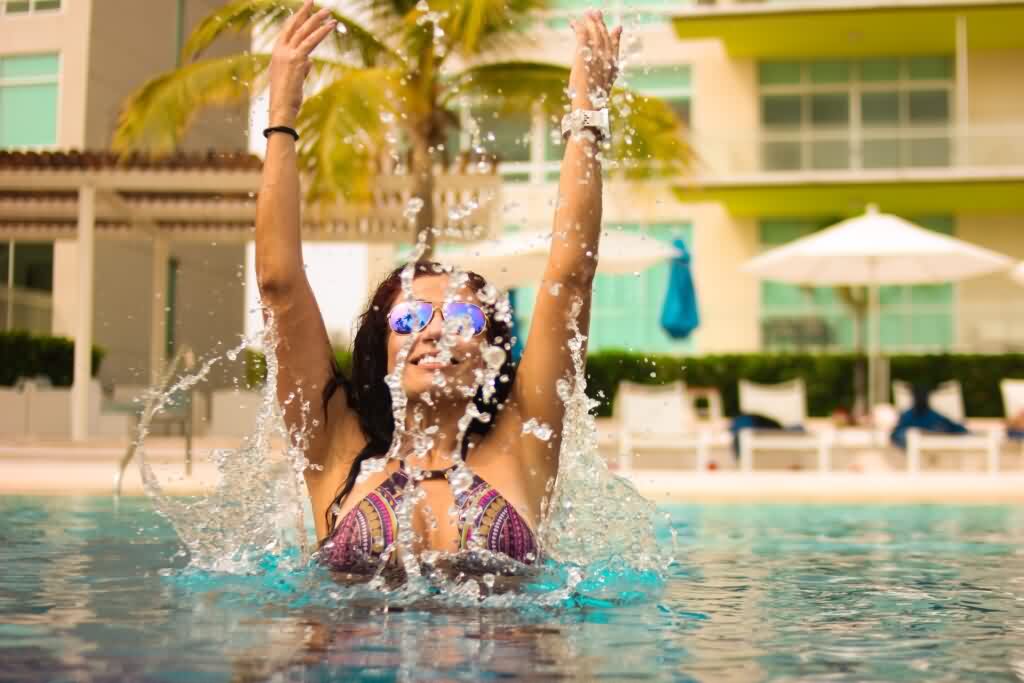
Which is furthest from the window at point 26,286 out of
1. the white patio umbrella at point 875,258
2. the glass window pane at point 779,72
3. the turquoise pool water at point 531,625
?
the glass window pane at point 779,72

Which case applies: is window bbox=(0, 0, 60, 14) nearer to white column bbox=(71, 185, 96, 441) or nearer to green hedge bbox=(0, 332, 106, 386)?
white column bbox=(71, 185, 96, 441)

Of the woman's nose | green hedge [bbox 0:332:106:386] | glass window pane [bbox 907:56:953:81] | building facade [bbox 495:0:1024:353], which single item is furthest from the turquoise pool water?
glass window pane [bbox 907:56:953:81]

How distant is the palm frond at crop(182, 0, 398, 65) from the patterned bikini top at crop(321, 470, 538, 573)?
9558mm

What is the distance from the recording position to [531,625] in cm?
365

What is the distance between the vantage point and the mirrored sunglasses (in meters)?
3.72

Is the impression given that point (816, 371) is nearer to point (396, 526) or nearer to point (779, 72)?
point (779, 72)

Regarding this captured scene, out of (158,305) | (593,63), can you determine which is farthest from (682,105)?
(593,63)

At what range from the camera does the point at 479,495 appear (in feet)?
12.5

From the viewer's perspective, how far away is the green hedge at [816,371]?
76.5ft

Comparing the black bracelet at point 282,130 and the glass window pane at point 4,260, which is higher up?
the glass window pane at point 4,260

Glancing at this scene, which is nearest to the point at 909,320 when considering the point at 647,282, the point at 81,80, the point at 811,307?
the point at 811,307

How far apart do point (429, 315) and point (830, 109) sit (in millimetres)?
23321

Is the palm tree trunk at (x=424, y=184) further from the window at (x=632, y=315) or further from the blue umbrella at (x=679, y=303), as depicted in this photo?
the window at (x=632, y=315)

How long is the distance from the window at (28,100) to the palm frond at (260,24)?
1.51m
